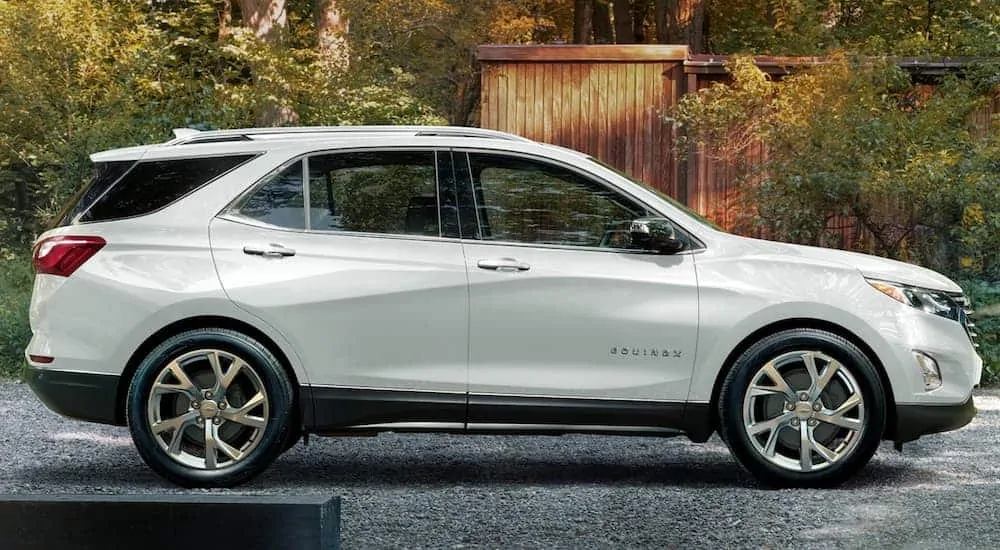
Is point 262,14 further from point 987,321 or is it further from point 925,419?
point 925,419

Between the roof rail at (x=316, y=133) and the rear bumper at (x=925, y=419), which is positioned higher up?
the roof rail at (x=316, y=133)

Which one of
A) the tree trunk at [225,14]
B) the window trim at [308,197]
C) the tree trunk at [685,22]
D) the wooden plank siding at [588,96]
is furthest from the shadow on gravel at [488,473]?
the tree trunk at [685,22]

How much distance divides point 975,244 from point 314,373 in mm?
7649

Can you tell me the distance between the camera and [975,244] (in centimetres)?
1328

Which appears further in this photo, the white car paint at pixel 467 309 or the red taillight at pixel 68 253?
the red taillight at pixel 68 253

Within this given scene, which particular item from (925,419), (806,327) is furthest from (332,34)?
(925,419)

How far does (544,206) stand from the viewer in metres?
7.75

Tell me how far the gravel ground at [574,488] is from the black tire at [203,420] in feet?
0.51

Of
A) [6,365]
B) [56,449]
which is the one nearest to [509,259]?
[56,449]

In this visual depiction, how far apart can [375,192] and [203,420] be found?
143 cm

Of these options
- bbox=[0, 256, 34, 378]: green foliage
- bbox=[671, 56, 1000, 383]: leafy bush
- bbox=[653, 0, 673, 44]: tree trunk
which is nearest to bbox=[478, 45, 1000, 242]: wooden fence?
bbox=[671, 56, 1000, 383]: leafy bush

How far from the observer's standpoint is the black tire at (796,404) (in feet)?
24.8

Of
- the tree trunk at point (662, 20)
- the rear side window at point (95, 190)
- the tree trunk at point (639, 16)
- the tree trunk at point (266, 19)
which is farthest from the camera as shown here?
the tree trunk at point (639, 16)

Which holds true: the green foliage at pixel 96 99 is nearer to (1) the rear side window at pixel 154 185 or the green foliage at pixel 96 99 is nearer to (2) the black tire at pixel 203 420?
(1) the rear side window at pixel 154 185
